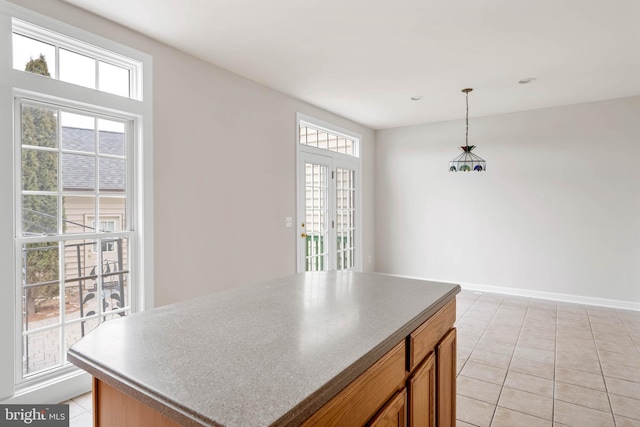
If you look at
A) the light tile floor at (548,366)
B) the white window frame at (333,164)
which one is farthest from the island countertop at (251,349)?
the white window frame at (333,164)

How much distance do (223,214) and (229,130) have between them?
0.86 m

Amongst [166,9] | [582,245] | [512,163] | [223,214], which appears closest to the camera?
[166,9]

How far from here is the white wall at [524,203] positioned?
454cm

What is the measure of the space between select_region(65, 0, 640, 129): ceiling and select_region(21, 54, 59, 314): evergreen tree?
2.64 feet

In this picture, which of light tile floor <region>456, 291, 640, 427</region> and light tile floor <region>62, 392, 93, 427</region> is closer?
light tile floor <region>62, 392, 93, 427</region>

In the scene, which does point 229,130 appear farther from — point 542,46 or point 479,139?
point 479,139

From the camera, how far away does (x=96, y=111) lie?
2549mm

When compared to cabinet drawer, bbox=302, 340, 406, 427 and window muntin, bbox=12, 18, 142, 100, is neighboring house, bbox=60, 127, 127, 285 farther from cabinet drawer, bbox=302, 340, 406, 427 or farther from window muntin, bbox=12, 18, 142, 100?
cabinet drawer, bbox=302, 340, 406, 427

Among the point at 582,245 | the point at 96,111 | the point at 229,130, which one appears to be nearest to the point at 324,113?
the point at 229,130

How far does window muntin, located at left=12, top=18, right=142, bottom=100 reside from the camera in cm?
223

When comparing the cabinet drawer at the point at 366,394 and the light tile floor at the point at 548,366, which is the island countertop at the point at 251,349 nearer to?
the cabinet drawer at the point at 366,394

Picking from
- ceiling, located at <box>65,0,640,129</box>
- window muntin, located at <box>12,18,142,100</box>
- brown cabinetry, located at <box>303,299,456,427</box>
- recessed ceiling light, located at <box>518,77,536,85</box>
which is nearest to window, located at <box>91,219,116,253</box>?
window muntin, located at <box>12,18,142,100</box>

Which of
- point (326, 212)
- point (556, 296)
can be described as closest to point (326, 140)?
point (326, 212)

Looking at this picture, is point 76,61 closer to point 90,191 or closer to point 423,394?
point 90,191
